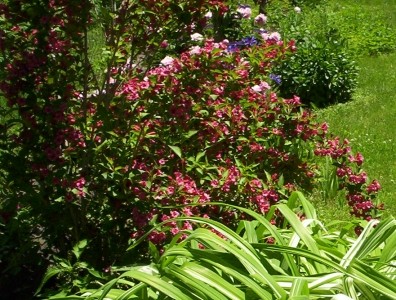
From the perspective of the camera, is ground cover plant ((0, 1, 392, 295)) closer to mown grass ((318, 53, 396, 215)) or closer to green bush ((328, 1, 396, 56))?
mown grass ((318, 53, 396, 215))

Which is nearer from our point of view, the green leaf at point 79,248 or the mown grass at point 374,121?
the green leaf at point 79,248

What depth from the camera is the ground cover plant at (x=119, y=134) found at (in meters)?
3.28

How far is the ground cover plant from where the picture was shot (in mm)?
3281

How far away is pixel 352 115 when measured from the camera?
7836 millimetres

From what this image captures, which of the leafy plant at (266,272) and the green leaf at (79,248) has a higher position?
the leafy plant at (266,272)

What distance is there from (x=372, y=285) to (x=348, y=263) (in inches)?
8.0

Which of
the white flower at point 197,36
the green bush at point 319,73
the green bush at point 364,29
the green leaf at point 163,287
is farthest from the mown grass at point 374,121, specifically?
the green leaf at point 163,287

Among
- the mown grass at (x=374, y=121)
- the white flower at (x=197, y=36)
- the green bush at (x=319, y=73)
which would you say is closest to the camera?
the white flower at (x=197, y=36)

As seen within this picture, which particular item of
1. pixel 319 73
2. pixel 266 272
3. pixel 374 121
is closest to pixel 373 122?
pixel 374 121

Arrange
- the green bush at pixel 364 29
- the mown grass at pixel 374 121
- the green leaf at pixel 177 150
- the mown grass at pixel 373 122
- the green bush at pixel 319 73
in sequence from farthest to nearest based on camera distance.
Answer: the green bush at pixel 364 29 < the green bush at pixel 319 73 < the mown grass at pixel 374 121 < the mown grass at pixel 373 122 < the green leaf at pixel 177 150

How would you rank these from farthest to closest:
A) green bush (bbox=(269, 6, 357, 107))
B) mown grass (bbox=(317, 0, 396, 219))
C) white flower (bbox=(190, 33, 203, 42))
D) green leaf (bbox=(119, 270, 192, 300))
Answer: green bush (bbox=(269, 6, 357, 107)) → mown grass (bbox=(317, 0, 396, 219)) → white flower (bbox=(190, 33, 203, 42)) → green leaf (bbox=(119, 270, 192, 300))

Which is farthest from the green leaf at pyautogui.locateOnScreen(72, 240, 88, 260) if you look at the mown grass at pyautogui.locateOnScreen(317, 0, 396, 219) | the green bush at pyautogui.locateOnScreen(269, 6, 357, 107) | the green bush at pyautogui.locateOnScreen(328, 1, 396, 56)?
the green bush at pyautogui.locateOnScreen(328, 1, 396, 56)

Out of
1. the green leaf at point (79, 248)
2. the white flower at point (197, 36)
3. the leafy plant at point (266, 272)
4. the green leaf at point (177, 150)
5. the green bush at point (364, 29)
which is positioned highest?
the green bush at point (364, 29)

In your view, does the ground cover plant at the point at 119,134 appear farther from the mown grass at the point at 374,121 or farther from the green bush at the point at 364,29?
the green bush at the point at 364,29
